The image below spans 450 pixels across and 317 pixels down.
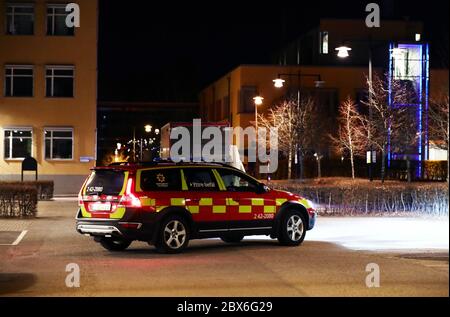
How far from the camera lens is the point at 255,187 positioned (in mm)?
16500

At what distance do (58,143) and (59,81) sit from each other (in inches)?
137

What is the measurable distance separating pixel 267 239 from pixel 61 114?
1159 inches

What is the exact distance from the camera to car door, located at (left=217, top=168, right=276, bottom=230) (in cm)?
1606

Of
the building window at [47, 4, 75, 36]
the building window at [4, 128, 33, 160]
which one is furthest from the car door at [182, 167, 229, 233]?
the building window at [47, 4, 75, 36]

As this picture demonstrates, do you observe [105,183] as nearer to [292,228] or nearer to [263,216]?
[263,216]

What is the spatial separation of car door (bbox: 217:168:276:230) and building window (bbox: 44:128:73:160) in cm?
3032

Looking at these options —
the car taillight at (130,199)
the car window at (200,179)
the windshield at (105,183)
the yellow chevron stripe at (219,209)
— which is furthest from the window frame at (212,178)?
the windshield at (105,183)

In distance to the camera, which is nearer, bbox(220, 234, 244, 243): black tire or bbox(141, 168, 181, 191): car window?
bbox(141, 168, 181, 191): car window

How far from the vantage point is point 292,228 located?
54.9ft

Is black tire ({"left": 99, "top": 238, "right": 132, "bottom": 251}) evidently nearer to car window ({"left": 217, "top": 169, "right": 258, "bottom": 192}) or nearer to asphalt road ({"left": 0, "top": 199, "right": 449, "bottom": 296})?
asphalt road ({"left": 0, "top": 199, "right": 449, "bottom": 296})

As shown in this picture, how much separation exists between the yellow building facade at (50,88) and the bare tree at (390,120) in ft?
54.6

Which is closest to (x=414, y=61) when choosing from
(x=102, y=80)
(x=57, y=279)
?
(x=57, y=279)
